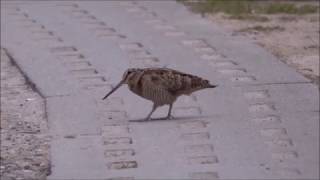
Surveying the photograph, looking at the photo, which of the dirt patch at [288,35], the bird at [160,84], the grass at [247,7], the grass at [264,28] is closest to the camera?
the bird at [160,84]

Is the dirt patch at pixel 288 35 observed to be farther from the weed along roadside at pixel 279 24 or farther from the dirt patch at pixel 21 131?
the dirt patch at pixel 21 131

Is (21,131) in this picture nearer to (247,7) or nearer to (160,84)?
(160,84)

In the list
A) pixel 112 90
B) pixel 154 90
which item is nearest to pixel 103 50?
pixel 112 90

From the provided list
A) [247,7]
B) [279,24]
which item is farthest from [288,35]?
[247,7]

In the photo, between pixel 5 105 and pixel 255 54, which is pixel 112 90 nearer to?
pixel 5 105

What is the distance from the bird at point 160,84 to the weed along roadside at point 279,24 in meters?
1.69

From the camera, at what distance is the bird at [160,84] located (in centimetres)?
725

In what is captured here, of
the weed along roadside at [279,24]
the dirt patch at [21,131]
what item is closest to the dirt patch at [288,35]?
the weed along roadside at [279,24]

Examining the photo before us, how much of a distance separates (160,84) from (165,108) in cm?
71

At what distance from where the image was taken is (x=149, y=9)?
12219 mm

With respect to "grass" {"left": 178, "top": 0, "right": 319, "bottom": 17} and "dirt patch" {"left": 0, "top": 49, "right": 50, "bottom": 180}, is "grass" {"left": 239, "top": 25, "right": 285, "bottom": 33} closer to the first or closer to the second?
"grass" {"left": 178, "top": 0, "right": 319, "bottom": 17}

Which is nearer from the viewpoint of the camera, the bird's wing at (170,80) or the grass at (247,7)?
the bird's wing at (170,80)

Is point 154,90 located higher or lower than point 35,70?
higher

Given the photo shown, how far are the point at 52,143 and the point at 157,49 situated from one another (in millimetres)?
3025
